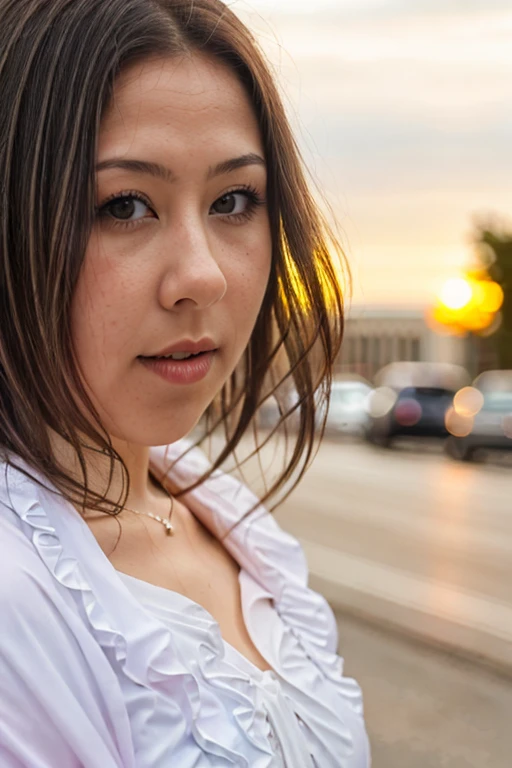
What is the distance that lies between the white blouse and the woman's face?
167 millimetres

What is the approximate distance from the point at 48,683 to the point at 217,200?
1.94 ft

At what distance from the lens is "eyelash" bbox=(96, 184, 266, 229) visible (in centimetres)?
106

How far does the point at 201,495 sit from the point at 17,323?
719 mm

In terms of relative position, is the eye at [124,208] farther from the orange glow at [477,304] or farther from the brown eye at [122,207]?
the orange glow at [477,304]

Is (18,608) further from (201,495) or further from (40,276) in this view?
(201,495)

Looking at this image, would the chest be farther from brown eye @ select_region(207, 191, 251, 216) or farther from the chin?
brown eye @ select_region(207, 191, 251, 216)

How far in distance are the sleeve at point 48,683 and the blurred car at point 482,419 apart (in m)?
14.3

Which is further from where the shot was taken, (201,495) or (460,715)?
(460,715)

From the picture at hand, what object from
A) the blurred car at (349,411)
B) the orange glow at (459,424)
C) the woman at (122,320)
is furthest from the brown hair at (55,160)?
the blurred car at (349,411)

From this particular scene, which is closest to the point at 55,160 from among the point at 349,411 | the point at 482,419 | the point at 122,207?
the point at 122,207

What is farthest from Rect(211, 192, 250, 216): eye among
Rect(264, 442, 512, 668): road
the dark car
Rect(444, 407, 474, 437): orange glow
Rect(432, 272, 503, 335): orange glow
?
Rect(432, 272, 503, 335): orange glow

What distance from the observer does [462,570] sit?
21.8 feet

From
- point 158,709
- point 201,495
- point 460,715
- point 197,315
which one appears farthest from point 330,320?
point 460,715

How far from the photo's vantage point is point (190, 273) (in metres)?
1.06
